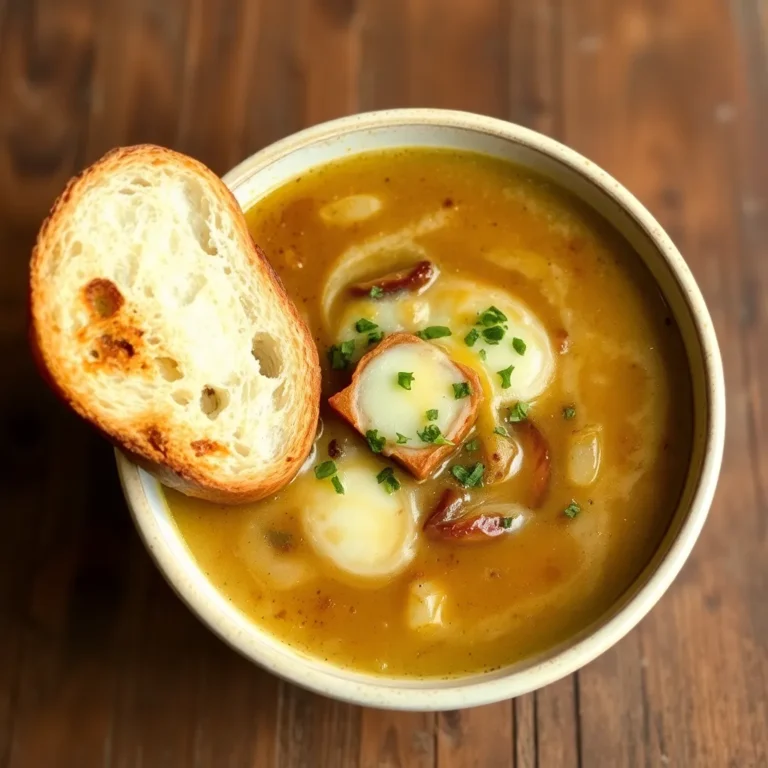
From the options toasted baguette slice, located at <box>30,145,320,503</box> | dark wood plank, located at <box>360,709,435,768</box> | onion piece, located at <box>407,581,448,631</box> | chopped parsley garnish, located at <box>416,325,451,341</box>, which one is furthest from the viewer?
dark wood plank, located at <box>360,709,435,768</box>

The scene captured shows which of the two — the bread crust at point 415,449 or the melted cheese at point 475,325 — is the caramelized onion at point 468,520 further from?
the melted cheese at point 475,325

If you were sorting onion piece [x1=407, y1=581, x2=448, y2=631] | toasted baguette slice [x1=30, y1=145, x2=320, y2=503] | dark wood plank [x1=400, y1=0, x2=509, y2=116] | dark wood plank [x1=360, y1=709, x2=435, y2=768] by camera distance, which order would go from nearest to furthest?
toasted baguette slice [x1=30, y1=145, x2=320, y2=503], onion piece [x1=407, y1=581, x2=448, y2=631], dark wood plank [x1=360, y1=709, x2=435, y2=768], dark wood plank [x1=400, y1=0, x2=509, y2=116]

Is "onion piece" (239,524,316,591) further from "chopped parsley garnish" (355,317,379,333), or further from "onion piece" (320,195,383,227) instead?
"onion piece" (320,195,383,227)

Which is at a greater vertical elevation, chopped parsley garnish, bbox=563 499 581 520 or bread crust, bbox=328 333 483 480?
bread crust, bbox=328 333 483 480

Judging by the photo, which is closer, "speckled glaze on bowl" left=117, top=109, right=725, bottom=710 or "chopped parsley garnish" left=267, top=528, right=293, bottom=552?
"speckled glaze on bowl" left=117, top=109, right=725, bottom=710

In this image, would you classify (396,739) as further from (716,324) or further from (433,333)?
(716,324)

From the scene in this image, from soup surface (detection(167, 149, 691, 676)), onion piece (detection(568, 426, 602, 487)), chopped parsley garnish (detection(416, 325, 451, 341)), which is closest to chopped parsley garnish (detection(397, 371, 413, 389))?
soup surface (detection(167, 149, 691, 676))

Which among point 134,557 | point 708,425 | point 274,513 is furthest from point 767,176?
point 134,557

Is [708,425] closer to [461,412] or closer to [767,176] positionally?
[461,412]
